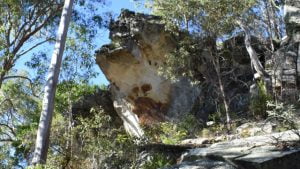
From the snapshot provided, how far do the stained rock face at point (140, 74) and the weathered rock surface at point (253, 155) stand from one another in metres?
9.34

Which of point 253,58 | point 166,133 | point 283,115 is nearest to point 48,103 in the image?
point 166,133

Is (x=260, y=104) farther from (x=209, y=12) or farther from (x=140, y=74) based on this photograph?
(x=140, y=74)

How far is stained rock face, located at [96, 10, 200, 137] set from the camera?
1531 centimetres

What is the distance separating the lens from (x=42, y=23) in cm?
1481

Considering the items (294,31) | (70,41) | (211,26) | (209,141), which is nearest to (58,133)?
(70,41)

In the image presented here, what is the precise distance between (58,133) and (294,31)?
25.6 feet

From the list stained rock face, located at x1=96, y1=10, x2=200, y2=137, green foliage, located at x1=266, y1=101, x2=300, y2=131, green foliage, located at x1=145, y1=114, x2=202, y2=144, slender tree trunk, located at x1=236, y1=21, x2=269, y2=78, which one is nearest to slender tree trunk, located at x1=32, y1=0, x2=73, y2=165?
green foliage, located at x1=145, y1=114, x2=202, y2=144

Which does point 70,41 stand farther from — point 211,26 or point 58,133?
point 211,26

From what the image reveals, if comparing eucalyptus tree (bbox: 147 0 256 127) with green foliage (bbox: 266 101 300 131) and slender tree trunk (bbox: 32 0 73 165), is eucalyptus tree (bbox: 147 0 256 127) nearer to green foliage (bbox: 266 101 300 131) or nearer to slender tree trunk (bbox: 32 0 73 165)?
slender tree trunk (bbox: 32 0 73 165)

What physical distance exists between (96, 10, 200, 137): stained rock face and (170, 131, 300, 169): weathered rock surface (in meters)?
9.34

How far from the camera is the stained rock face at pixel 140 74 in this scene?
15312 mm

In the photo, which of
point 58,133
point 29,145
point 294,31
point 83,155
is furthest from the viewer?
point 29,145

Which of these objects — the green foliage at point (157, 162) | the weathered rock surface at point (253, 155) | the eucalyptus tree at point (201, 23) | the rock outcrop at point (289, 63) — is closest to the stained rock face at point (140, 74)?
the eucalyptus tree at point (201, 23)

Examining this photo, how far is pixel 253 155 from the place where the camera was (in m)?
5.23
